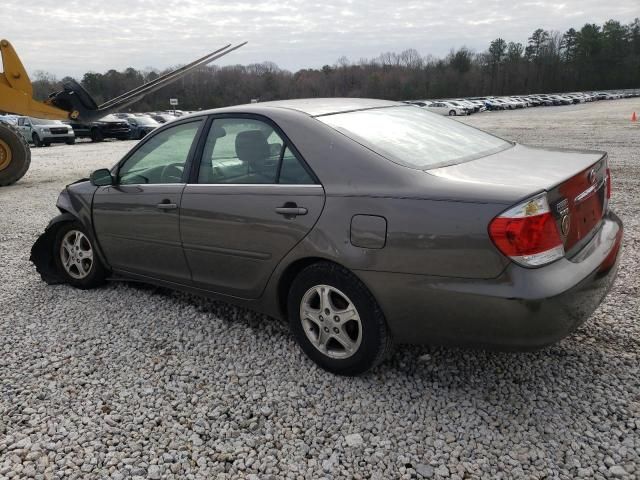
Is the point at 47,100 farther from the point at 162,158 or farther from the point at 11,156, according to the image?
the point at 162,158

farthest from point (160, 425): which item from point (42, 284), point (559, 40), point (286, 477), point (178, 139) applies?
point (559, 40)

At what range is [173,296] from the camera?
14.6ft

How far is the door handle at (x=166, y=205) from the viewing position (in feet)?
11.9

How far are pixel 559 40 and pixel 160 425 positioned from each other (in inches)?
4974

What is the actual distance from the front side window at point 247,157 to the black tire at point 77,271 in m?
1.53

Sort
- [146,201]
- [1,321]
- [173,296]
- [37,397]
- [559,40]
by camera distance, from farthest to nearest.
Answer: [559,40]
[173,296]
[1,321]
[146,201]
[37,397]

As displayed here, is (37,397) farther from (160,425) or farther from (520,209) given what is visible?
(520,209)

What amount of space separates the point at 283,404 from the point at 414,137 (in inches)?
67.6

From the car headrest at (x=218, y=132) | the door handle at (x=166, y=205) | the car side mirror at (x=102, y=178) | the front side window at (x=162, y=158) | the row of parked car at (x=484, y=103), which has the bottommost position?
the row of parked car at (x=484, y=103)

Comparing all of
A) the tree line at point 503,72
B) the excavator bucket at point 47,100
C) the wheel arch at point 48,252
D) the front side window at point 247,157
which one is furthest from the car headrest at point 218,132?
the tree line at point 503,72

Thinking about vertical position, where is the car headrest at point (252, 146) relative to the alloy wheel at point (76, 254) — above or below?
above

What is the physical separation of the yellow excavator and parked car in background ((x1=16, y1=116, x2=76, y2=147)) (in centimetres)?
1360

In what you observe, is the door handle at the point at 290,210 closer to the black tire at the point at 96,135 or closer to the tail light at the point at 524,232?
the tail light at the point at 524,232

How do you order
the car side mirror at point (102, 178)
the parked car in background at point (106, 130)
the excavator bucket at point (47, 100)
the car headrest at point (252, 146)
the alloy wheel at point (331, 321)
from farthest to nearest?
the parked car in background at point (106, 130)
the excavator bucket at point (47, 100)
the car side mirror at point (102, 178)
the car headrest at point (252, 146)
the alloy wheel at point (331, 321)
